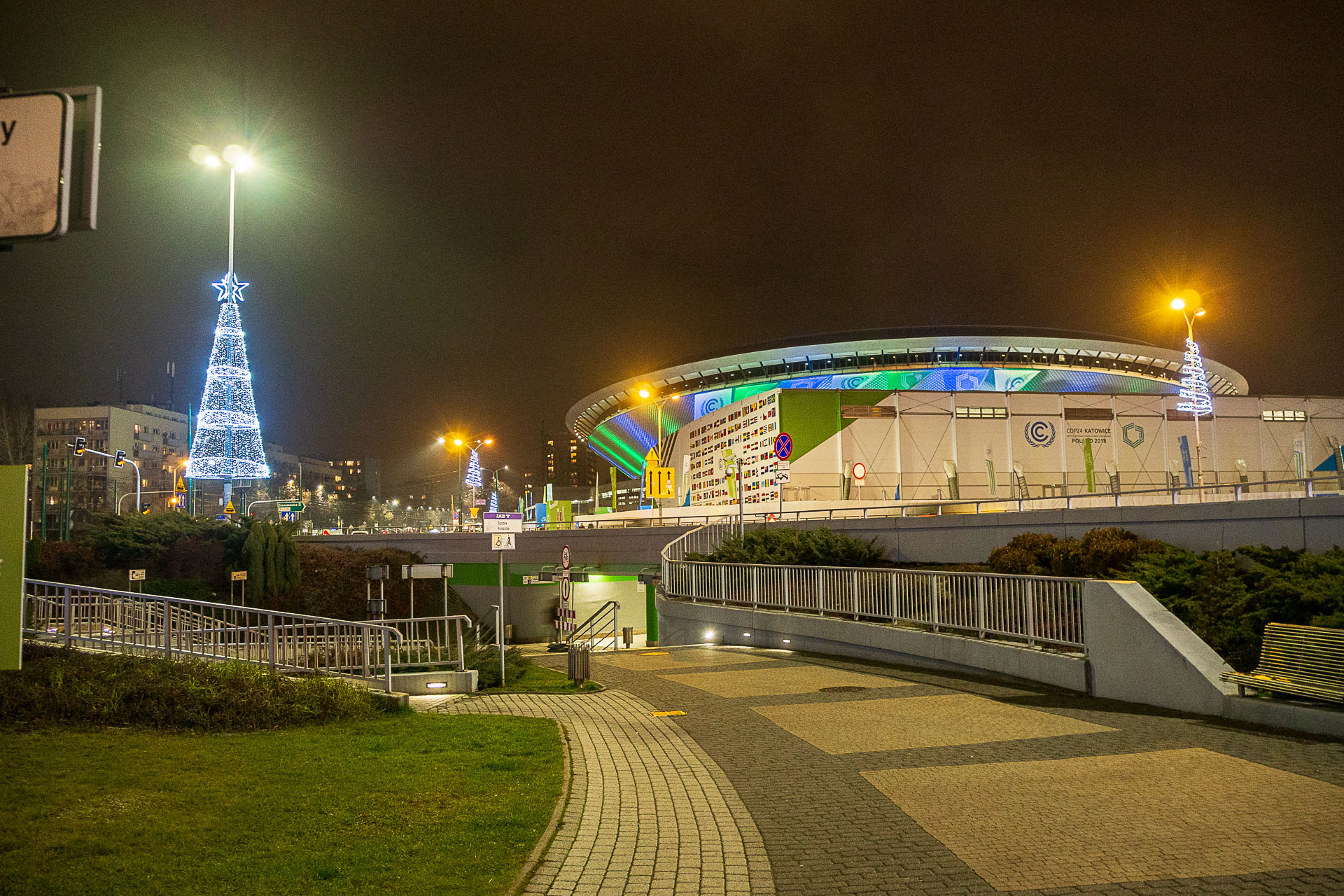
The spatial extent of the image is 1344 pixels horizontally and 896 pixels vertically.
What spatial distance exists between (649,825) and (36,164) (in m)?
5.28

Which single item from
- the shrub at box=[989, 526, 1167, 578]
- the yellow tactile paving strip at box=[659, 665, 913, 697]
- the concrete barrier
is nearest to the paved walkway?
the concrete barrier

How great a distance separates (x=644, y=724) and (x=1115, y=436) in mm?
57054

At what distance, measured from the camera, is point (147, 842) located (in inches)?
210

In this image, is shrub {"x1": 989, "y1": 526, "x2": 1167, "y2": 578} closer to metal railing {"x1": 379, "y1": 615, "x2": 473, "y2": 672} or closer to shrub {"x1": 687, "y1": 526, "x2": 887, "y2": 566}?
shrub {"x1": 687, "y1": 526, "x2": 887, "y2": 566}

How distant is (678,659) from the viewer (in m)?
18.3

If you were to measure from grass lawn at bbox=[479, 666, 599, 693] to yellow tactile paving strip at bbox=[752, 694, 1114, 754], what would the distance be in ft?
12.8

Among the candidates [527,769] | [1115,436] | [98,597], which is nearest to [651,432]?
[1115,436]

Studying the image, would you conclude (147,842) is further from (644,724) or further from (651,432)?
(651,432)

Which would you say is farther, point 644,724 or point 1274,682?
point 644,724

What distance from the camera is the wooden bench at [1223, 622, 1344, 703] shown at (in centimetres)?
862

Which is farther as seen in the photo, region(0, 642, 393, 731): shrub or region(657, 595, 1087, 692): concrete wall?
region(657, 595, 1087, 692): concrete wall

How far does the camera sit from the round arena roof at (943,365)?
238ft

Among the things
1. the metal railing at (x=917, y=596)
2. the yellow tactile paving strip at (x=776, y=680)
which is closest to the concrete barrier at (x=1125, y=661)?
the metal railing at (x=917, y=596)

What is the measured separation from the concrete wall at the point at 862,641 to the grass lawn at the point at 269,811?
23.4 ft
